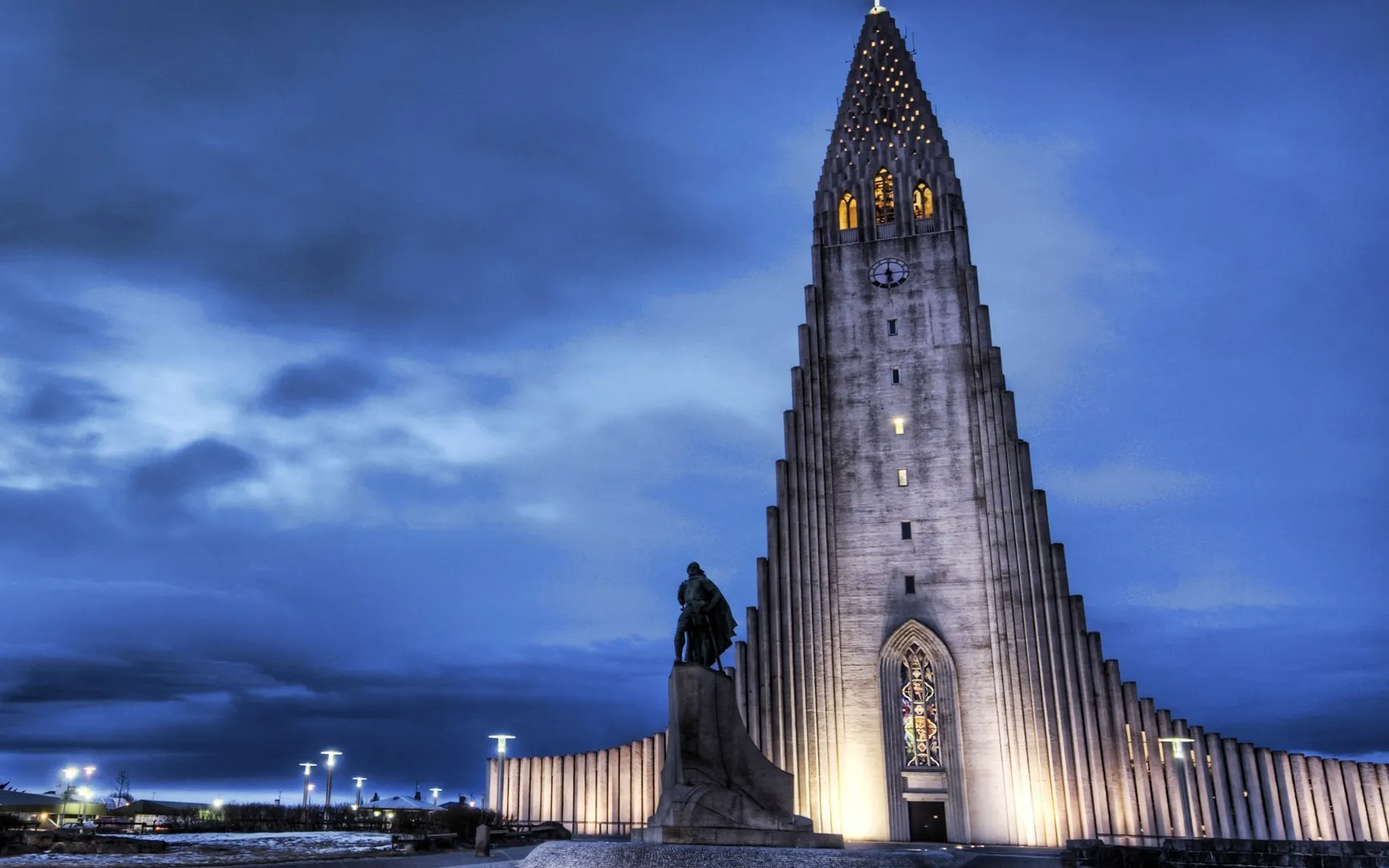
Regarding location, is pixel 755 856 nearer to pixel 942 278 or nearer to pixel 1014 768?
pixel 1014 768

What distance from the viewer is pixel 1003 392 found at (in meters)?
39.3

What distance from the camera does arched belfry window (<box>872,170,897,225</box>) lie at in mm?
44000

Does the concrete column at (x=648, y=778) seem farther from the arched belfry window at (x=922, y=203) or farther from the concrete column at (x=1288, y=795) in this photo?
the arched belfry window at (x=922, y=203)

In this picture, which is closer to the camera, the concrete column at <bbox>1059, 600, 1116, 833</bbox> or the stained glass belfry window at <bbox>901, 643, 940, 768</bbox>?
the concrete column at <bbox>1059, 600, 1116, 833</bbox>

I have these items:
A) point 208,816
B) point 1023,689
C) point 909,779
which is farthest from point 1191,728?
point 208,816

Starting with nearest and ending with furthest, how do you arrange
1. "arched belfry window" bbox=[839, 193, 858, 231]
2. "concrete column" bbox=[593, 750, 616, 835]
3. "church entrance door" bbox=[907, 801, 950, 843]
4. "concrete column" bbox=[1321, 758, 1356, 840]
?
"concrete column" bbox=[1321, 758, 1356, 840] → "church entrance door" bbox=[907, 801, 950, 843] → "concrete column" bbox=[593, 750, 616, 835] → "arched belfry window" bbox=[839, 193, 858, 231]

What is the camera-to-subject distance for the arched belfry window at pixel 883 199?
144 feet

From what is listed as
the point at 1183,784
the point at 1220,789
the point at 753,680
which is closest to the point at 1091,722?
the point at 1183,784

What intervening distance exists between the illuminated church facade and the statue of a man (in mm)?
19840

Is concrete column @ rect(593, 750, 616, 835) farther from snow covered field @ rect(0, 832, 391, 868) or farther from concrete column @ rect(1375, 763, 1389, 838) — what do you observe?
concrete column @ rect(1375, 763, 1389, 838)

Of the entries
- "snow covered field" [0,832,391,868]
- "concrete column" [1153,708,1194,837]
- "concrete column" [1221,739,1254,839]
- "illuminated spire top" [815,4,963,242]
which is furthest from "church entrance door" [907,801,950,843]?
"illuminated spire top" [815,4,963,242]

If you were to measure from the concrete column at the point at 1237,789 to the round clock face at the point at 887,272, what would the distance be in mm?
20511

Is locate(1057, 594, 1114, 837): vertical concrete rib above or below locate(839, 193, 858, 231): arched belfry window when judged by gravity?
below

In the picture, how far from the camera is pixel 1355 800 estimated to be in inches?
1275
